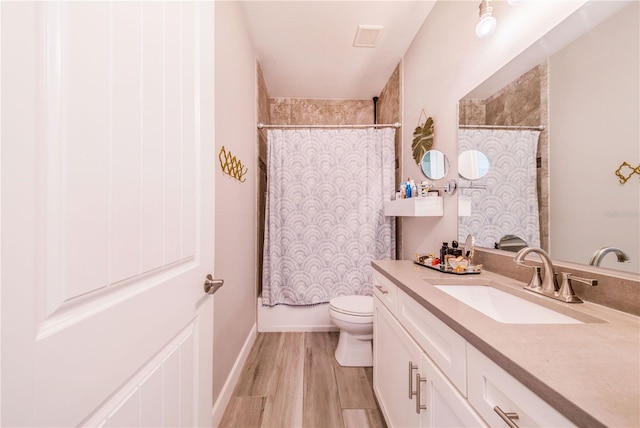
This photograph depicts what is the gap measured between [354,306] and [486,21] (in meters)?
1.79

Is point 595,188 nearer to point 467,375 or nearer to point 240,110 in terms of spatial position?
point 467,375

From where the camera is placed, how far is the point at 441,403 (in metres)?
0.76

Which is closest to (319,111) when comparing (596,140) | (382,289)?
(382,289)

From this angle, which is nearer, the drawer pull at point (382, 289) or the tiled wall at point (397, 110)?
the drawer pull at point (382, 289)

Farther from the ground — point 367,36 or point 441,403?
point 367,36

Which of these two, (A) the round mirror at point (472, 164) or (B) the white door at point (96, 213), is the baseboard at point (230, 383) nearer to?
(B) the white door at point (96, 213)

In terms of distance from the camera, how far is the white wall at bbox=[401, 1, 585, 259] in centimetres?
106

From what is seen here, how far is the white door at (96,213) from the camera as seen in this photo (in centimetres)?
32

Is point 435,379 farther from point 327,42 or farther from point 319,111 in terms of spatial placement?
point 319,111

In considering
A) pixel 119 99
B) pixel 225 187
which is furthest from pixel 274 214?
pixel 119 99

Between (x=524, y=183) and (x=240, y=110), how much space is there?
66.7 inches

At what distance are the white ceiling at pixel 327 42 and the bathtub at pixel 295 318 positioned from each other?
2.21 m

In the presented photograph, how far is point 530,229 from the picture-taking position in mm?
1071

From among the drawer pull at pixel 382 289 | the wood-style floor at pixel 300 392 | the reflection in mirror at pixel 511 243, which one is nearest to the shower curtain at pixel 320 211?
the wood-style floor at pixel 300 392
